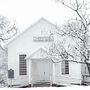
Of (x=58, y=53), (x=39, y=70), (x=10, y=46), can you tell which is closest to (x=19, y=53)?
(x=10, y=46)

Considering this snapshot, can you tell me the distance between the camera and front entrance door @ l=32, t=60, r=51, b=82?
22.0 m

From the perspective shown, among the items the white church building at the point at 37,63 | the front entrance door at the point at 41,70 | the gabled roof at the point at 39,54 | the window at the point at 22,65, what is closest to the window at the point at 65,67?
the white church building at the point at 37,63

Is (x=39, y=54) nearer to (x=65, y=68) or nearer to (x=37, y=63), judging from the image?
(x=37, y=63)

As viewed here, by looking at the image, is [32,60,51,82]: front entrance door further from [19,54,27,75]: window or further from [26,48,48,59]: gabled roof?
[26,48,48,59]: gabled roof

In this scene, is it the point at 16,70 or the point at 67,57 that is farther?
the point at 16,70

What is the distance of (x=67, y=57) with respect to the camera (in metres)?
15.3

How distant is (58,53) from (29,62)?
6.30m

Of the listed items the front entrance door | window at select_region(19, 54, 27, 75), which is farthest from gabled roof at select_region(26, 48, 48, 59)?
window at select_region(19, 54, 27, 75)

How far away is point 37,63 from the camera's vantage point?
22.5 meters

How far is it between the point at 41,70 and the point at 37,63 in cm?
80

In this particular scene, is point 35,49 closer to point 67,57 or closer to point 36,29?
point 36,29

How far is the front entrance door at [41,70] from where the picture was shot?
2200cm

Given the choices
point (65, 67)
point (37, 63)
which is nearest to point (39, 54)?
point (37, 63)

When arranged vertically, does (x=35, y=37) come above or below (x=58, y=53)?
above
